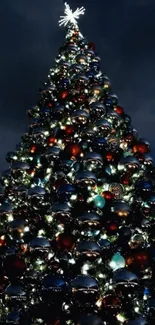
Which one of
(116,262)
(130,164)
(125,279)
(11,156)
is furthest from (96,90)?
(125,279)

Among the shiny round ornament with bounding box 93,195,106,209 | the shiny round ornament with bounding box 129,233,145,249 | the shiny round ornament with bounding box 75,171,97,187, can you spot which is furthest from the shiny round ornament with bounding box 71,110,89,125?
the shiny round ornament with bounding box 129,233,145,249

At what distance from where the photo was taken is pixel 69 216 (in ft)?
21.7

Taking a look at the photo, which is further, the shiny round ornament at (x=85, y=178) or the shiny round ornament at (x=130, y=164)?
the shiny round ornament at (x=130, y=164)

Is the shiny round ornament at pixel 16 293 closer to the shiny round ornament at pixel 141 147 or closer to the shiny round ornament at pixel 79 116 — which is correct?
the shiny round ornament at pixel 79 116

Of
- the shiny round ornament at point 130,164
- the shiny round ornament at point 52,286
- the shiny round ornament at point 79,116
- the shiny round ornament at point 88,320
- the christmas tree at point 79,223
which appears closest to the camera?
the shiny round ornament at point 88,320

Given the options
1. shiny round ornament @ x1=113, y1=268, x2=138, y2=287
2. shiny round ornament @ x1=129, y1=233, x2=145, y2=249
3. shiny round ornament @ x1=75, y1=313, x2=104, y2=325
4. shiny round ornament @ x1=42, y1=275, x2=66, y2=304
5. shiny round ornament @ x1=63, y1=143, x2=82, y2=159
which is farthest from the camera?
shiny round ornament @ x1=63, y1=143, x2=82, y2=159

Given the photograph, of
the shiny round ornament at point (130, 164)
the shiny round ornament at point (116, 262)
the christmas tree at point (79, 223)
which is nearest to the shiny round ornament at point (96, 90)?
the christmas tree at point (79, 223)

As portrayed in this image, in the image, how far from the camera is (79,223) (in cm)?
641

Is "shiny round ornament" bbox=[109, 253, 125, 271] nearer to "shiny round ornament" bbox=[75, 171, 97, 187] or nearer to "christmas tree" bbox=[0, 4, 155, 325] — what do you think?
"christmas tree" bbox=[0, 4, 155, 325]

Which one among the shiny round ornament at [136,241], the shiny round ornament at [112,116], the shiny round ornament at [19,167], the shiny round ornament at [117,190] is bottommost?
the shiny round ornament at [136,241]

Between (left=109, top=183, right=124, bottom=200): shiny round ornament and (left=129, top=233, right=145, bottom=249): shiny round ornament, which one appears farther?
(left=109, top=183, right=124, bottom=200): shiny round ornament

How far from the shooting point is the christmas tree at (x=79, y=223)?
6.15 metres

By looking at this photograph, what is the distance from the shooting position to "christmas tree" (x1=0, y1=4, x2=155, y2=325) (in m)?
6.15

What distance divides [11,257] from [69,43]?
723cm
